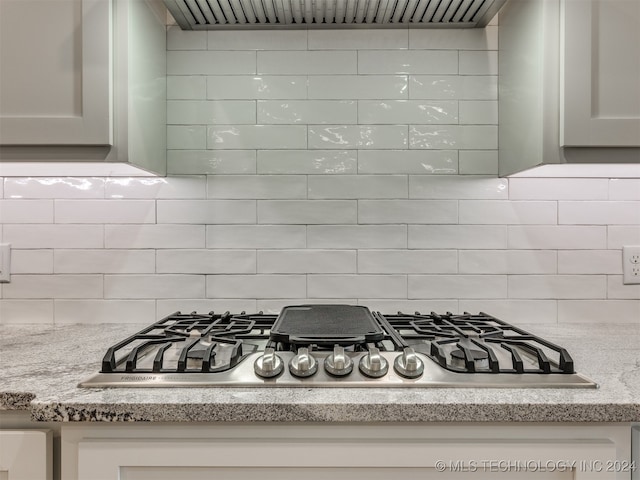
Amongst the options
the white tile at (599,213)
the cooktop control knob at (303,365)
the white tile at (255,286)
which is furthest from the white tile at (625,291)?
the cooktop control knob at (303,365)

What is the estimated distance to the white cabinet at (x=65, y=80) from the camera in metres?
0.99

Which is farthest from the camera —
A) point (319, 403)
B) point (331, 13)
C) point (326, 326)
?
point (331, 13)

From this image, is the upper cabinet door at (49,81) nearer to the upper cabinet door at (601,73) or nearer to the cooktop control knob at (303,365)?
the cooktop control knob at (303,365)

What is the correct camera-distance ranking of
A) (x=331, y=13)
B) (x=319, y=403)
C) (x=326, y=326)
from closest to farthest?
(x=319, y=403), (x=326, y=326), (x=331, y=13)

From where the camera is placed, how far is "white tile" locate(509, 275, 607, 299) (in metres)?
1.33

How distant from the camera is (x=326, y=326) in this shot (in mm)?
971

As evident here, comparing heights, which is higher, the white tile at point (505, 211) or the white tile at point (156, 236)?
the white tile at point (505, 211)

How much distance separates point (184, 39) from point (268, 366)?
3.54 ft

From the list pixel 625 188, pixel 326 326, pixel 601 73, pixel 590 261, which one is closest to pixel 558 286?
pixel 590 261

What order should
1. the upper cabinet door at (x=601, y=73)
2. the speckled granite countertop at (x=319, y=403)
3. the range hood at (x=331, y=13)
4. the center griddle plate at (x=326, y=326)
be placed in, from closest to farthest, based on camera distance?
the speckled granite countertop at (x=319, y=403), the center griddle plate at (x=326, y=326), the upper cabinet door at (x=601, y=73), the range hood at (x=331, y=13)

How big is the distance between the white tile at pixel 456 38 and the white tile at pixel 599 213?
0.55 m

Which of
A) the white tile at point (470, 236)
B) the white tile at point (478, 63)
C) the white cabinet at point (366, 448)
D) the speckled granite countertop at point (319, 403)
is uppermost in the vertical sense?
the white tile at point (478, 63)

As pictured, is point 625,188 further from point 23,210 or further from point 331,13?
point 23,210

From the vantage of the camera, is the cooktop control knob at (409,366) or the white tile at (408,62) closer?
the cooktop control knob at (409,366)
